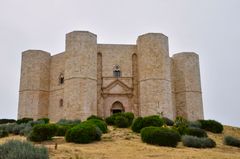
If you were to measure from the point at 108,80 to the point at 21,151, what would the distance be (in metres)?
23.0

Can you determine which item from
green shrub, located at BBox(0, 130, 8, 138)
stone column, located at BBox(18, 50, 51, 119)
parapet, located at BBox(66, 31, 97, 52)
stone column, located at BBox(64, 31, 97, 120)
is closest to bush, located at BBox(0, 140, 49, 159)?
green shrub, located at BBox(0, 130, 8, 138)

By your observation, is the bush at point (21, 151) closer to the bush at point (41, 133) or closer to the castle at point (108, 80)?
the bush at point (41, 133)

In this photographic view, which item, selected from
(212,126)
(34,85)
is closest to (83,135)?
(212,126)

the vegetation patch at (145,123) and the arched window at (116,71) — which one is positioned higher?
the arched window at (116,71)

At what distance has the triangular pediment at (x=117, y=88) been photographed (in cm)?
3002

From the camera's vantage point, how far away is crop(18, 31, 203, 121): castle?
93.2 feet

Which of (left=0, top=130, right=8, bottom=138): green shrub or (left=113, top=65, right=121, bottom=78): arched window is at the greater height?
(left=113, top=65, right=121, bottom=78): arched window

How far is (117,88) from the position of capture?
99.0ft

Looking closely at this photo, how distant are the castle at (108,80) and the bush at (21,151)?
63.5 feet

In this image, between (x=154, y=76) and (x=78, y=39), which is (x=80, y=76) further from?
(x=154, y=76)

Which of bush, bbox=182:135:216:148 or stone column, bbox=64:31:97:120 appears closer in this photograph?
bush, bbox=182:135:216:148

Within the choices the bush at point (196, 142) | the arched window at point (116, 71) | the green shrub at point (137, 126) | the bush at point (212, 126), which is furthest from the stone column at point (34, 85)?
the bush at point (196, 142)

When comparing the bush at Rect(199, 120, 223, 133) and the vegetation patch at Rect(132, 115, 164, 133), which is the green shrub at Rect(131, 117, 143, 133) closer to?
the vegetation patch at Rect(132, 115, 164, 133)

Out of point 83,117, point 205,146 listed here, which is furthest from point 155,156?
point 83,117
